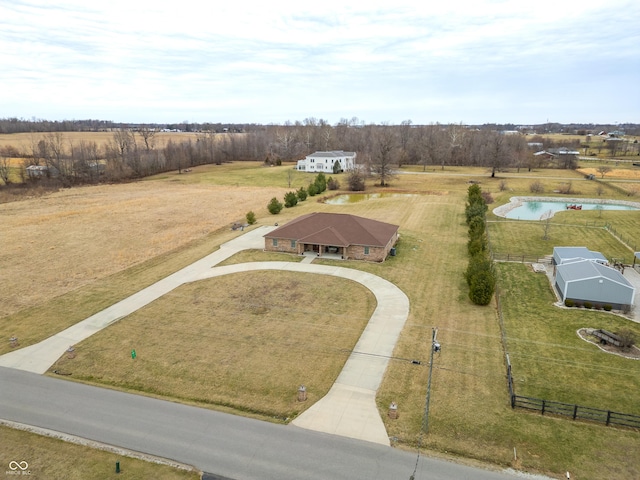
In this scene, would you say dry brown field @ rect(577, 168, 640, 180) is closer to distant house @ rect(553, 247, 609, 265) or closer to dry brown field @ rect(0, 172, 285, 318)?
distant house @ rect(553, 247, 609, 265)

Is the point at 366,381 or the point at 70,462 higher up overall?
the point at 366,381

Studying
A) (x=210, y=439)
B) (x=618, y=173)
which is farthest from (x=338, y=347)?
(x=618, y=173)

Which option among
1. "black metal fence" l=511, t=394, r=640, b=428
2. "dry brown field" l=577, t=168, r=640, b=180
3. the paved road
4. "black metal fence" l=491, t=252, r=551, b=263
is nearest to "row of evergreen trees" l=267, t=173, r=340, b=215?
"black metal fence" l=491, t=252, r=551, b=263

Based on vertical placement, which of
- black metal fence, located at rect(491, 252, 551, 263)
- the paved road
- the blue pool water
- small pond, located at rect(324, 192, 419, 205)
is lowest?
the paved road

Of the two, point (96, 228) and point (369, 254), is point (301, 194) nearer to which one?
point (96, 228)

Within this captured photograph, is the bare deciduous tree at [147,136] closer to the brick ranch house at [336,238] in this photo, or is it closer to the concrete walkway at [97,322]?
the brick ranch house at [336,238]
